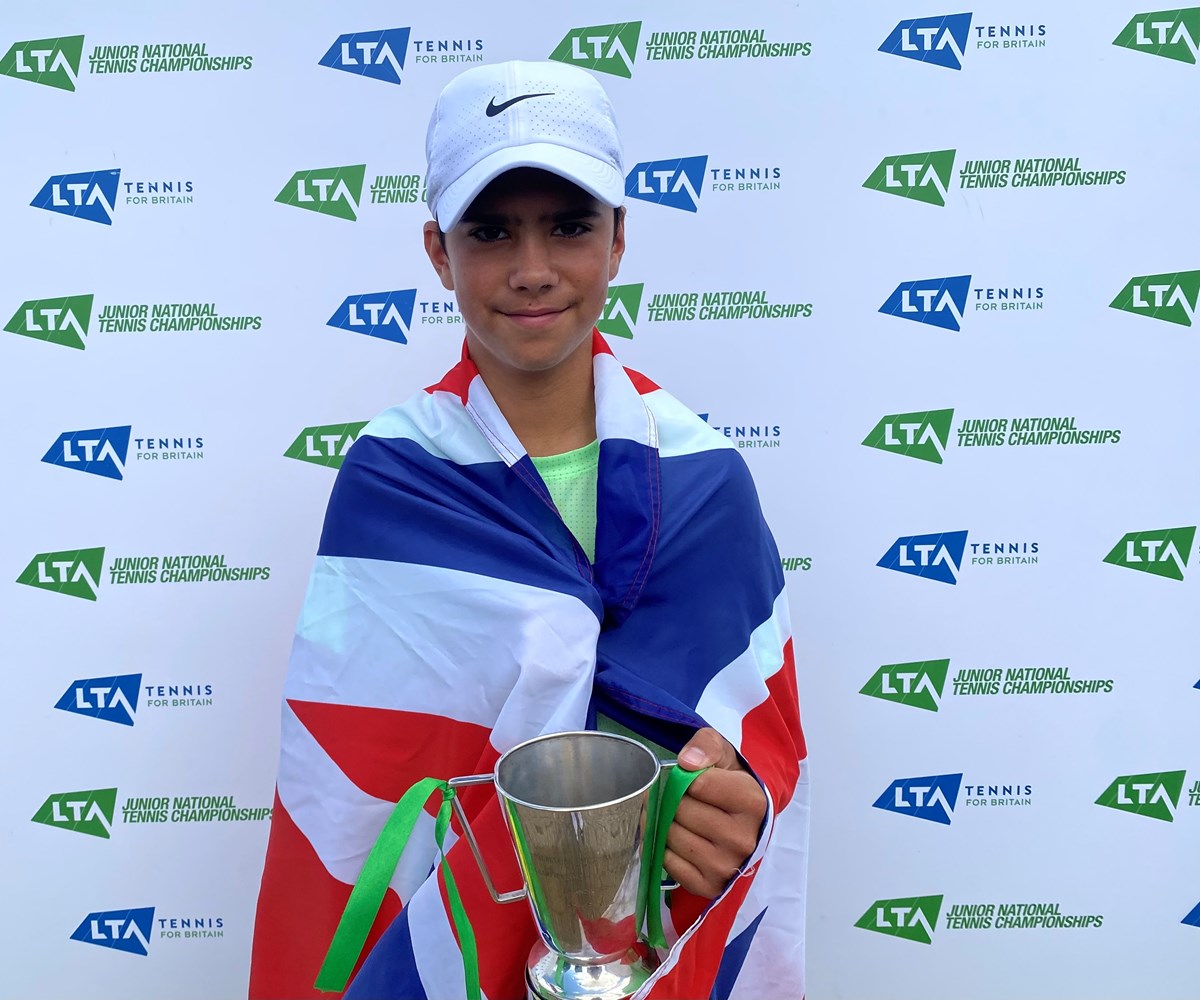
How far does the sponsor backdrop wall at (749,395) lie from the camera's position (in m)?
1.94

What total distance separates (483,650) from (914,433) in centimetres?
107

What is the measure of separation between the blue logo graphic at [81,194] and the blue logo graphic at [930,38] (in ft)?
4.76

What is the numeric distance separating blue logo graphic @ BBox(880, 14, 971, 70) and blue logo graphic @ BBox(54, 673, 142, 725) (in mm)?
1896

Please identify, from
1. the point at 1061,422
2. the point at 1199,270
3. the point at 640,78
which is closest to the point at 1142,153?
the point at 1199,270

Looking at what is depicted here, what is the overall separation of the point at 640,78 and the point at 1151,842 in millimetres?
1875

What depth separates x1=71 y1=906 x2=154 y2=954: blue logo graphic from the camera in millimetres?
2170

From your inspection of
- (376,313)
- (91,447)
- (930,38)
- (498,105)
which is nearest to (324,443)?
(376,313)

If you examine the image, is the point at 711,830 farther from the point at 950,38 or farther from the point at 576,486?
the point at 950,38

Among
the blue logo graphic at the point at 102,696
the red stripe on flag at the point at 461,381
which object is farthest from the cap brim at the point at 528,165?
the blue logo graphic at the point at 102,696

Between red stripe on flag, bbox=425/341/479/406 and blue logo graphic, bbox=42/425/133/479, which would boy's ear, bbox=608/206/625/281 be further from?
blue logo graphic, bbox=42/425/133/479

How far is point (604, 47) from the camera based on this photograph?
1.93 meters

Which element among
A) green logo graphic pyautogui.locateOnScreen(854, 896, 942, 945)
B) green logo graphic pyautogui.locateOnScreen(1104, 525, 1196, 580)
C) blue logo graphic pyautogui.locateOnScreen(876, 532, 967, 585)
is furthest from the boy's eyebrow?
green logo graphic pyautogui.locateOnScreen(854, 896, 942, 945)

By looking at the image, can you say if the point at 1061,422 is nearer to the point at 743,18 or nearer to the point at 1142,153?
the point at 1142,153

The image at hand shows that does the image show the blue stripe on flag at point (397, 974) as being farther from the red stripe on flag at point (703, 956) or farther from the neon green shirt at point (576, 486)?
the neon green shirt at point (576, 486)
